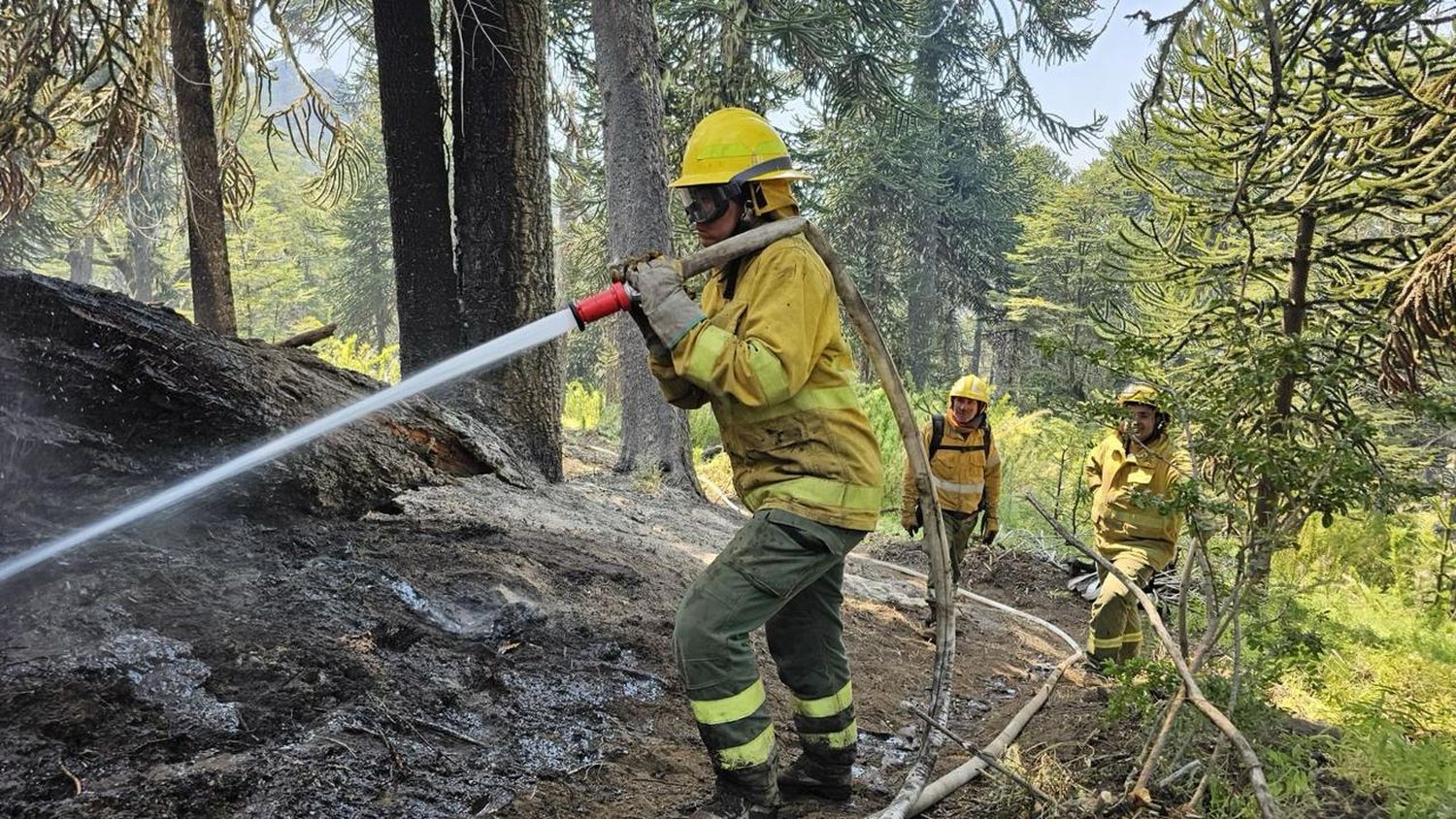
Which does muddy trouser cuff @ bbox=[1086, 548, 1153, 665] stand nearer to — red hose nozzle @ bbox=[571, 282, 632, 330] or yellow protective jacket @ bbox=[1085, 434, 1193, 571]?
yellow protective jacket @ bbox=[1085, 434, 1193, 571]

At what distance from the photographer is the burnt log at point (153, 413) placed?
2.72 m

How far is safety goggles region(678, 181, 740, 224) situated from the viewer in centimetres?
271

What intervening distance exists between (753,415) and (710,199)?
2.41 ft

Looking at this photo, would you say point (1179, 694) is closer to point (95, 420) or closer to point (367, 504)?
point (367, 504)

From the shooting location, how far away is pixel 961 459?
6.82m

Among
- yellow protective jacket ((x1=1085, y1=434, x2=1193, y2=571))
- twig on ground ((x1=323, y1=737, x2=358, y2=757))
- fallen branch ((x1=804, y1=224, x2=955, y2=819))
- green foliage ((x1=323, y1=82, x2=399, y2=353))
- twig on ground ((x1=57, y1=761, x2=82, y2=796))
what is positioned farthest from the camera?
green foliage ((x1=323, y1=82, x2=399, y2=353))

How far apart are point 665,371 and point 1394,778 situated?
9.05 ft

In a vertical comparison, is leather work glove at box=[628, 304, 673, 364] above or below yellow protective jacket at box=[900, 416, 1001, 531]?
above

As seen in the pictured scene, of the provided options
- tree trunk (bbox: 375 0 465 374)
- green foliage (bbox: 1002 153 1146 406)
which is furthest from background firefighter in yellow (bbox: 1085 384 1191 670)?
green foliage (bbox: 1002 153 1146 406)

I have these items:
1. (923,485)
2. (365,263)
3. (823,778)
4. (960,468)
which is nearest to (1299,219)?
(960,468)

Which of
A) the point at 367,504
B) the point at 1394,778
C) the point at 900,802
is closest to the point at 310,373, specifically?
the point at 367,504

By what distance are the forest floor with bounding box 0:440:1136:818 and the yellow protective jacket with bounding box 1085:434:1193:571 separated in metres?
1.30

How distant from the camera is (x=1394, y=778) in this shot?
8.91 feet

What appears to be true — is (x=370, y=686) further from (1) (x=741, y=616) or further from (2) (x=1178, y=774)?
(2) (x=1178, y=774)
